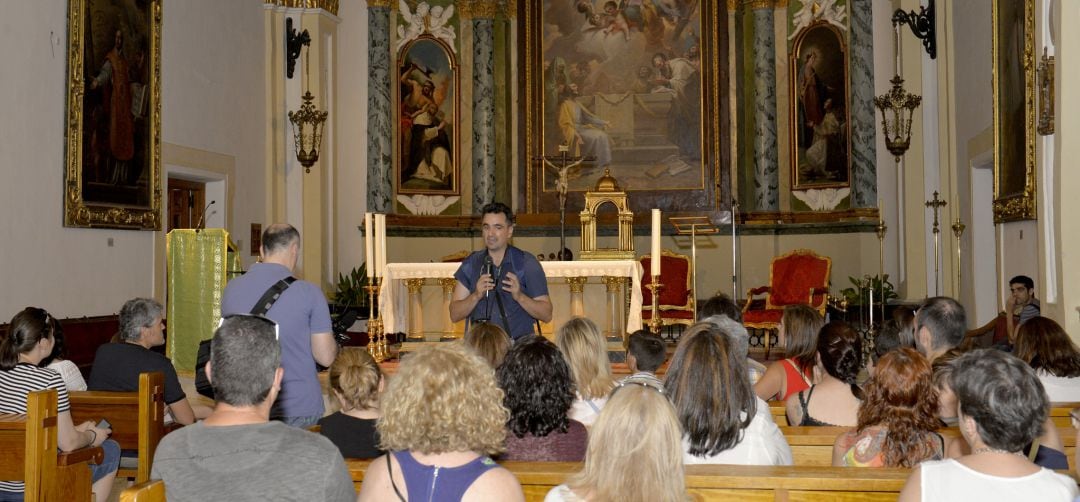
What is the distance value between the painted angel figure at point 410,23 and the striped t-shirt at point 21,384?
11713 millimetres

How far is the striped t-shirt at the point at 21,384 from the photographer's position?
17.1 ft

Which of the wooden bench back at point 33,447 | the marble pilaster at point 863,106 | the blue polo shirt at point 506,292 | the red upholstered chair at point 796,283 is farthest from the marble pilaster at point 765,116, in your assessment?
the wooden bench back at point 33,447

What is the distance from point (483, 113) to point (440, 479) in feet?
45.6

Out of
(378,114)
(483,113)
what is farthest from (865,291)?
(378,114)

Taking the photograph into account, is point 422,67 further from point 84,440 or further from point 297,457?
point 297,457

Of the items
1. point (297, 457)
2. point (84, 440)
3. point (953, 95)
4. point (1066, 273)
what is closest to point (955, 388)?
point (297, 457)

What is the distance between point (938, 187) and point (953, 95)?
1.26 metres

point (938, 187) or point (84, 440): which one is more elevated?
point (938, 187)

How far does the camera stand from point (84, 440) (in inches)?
204

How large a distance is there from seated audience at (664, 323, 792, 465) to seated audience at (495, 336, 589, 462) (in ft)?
1.35

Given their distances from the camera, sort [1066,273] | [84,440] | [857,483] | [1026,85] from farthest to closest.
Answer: [1026,85], [1066,273], [84,440], [857,483]

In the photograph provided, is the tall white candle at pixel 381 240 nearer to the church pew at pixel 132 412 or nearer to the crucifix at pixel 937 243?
the church pew at pixel 132 412

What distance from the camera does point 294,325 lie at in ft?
16.2

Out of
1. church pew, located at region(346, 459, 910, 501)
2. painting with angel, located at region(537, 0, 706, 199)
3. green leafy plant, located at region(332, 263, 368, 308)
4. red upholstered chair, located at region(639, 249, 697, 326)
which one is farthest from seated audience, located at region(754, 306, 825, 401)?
painting with angel, located at region(537, 0, 706, 199)
